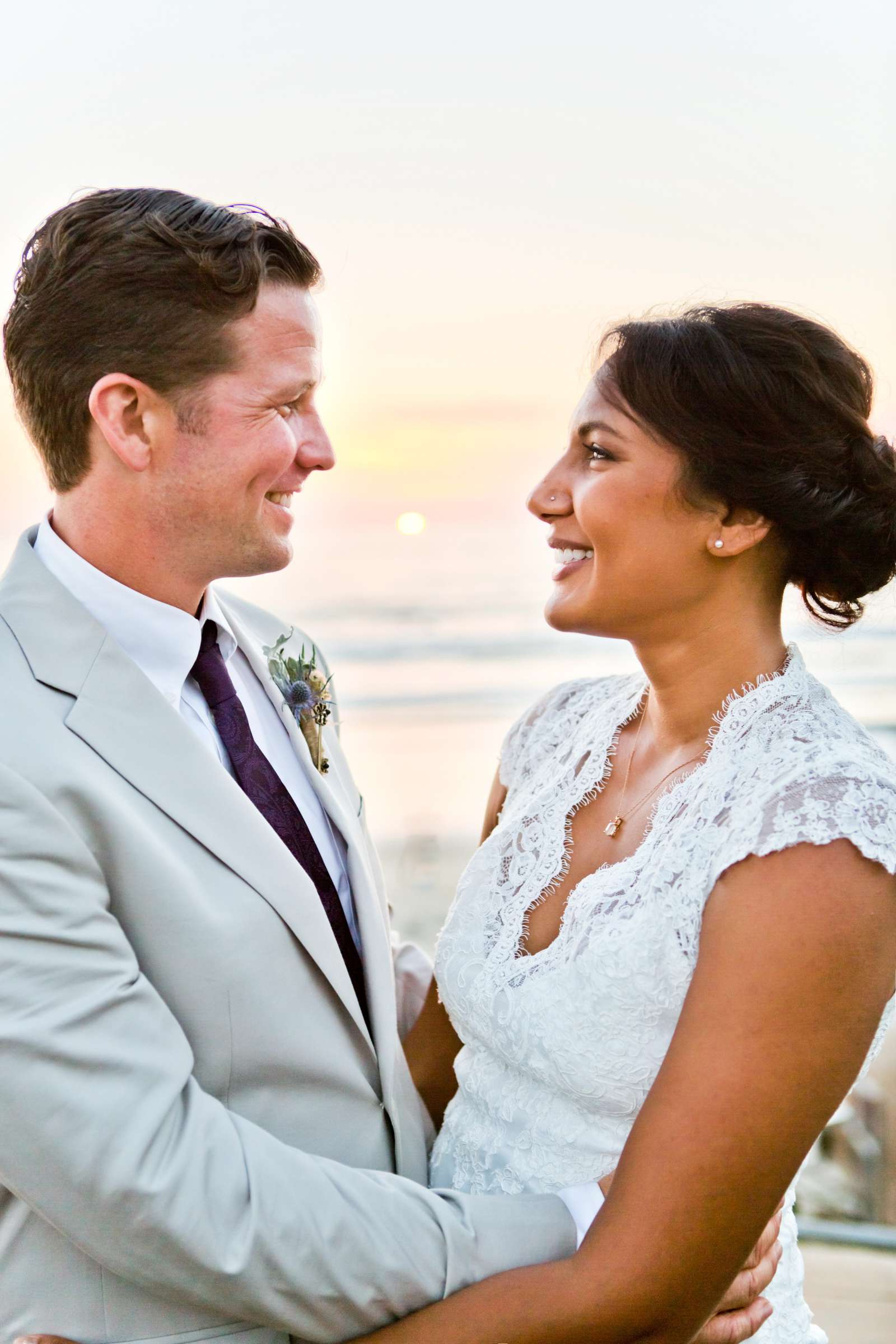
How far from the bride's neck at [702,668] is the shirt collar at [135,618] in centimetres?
81

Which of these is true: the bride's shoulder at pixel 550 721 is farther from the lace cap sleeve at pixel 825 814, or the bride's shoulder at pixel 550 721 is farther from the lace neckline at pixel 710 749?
the lace cap sleeve at pixel 825 814

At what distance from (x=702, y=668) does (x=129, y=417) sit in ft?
3.49

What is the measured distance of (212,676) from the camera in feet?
6.64

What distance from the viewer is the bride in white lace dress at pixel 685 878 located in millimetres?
1632

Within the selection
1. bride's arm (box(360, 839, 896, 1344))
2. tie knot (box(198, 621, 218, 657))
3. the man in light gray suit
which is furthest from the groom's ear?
bride's arm (box(360, 839, 896, 1344))

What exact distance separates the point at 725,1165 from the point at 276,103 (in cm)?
523

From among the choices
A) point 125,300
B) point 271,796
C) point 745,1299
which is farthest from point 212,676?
point 745,1299

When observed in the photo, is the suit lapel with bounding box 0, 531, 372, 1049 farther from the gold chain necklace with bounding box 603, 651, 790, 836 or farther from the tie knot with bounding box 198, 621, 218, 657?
the gold chain necklace with bounding box 603, 651, 790, 836

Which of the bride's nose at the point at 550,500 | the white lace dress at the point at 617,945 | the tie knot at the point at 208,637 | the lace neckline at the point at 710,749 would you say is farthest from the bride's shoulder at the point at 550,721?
the tie knot at the point at 208,637

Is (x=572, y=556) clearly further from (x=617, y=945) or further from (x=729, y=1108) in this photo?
(x=729, y=1108)

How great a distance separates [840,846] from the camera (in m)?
1.65

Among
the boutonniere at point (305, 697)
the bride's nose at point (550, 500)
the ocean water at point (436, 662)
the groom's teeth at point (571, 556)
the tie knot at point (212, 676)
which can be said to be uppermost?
the bride's nose at point (550, 500)

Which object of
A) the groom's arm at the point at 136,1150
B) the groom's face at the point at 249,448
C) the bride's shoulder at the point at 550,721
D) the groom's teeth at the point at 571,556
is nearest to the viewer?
the groom's arm at the point at 136,1150

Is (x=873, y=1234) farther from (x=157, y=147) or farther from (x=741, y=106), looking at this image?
(x=157, y=147)
